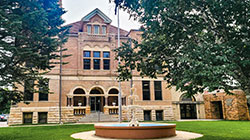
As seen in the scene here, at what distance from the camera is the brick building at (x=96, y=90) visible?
83.0 feet

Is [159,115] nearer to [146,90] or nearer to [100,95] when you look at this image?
[146,90]

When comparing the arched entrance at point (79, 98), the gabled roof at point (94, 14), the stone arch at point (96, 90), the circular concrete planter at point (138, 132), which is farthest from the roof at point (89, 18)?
the circular concrete planter at point (138, 132)

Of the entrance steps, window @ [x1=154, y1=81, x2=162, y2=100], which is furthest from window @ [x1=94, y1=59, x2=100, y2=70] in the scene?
window @ [x1=154, y1=81, x2=162, y2=100]

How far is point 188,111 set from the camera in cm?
2980

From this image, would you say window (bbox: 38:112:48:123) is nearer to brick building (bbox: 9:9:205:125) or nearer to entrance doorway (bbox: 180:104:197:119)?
brick building (bbox: 9:9:205:125)

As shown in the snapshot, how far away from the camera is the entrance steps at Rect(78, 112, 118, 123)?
81.8ft

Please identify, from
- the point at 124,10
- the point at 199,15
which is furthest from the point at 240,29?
the point at 124,10

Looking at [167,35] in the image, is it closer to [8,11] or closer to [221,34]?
[221,34]

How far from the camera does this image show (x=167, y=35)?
10172 millimetres

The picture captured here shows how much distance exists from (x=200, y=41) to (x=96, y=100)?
20.3 m

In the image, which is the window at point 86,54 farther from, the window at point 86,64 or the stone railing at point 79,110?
the stone railing at point 79,110

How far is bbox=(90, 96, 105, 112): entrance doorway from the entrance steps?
147cm

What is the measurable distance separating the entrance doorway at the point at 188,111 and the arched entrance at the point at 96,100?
10.6 m

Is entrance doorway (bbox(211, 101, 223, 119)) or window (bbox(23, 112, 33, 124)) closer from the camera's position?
window (bbox(23, 112, 33, 124))
